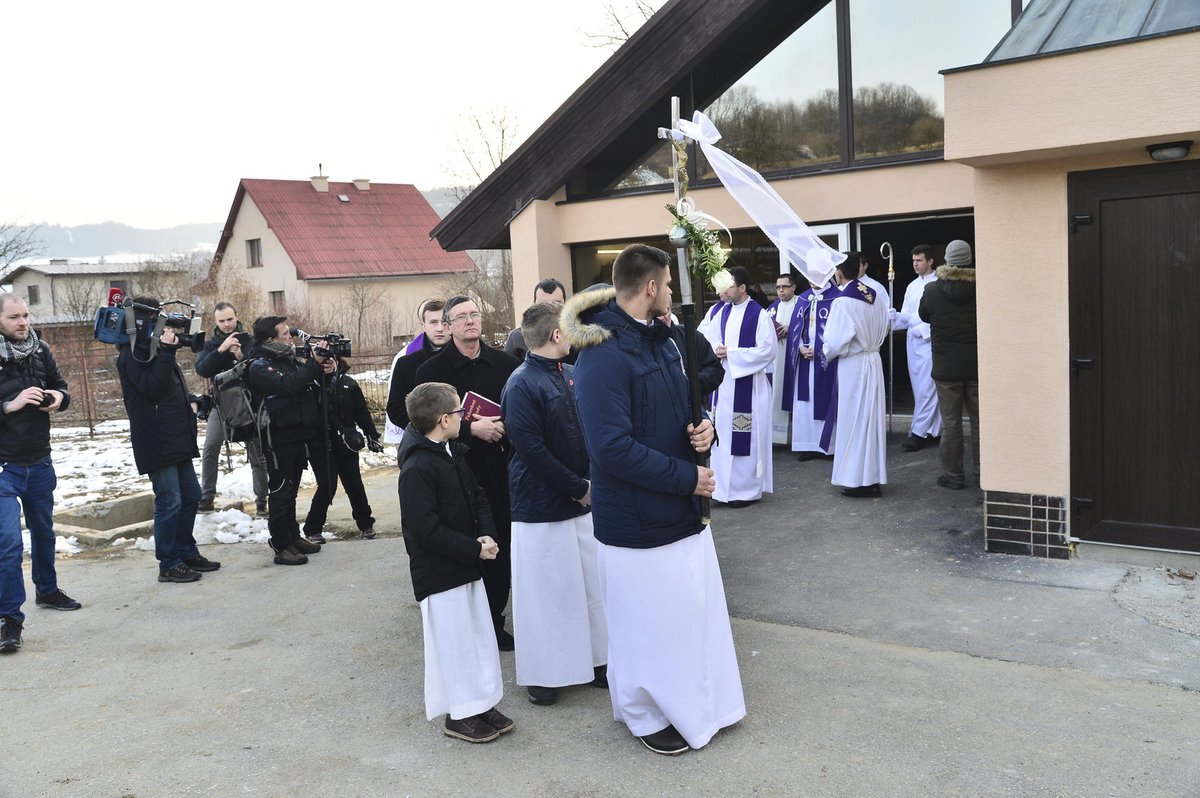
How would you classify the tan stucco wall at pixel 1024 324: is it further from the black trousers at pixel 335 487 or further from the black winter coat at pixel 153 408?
the black winter coat at pixel 153 408

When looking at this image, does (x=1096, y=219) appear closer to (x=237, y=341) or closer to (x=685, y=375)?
(x=685, y=375)

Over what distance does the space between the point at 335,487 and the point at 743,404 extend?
3541mm

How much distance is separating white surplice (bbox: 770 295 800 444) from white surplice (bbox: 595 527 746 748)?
21.4 feet

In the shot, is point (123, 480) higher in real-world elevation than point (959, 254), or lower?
lower

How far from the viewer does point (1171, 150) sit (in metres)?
5.74

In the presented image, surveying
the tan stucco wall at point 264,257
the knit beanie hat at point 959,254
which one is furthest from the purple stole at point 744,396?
the tan stucco wall at point 264,257

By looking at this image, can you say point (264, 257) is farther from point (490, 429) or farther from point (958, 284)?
point (490, 429)

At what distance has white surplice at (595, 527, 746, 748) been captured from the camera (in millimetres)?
4105

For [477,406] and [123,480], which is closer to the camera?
[477,406]

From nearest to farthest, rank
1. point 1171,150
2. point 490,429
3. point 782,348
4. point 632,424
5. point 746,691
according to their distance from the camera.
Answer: point 632,424 → point 746,691 → point 490,429 → point 1171,150 → point 782,348

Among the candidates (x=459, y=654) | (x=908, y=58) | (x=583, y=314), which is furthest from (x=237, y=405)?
(x=908, y=58)

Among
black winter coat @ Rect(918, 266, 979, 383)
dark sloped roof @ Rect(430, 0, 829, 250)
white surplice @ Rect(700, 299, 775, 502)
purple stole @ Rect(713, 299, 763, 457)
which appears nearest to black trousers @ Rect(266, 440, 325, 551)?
white surplice @ Rect(700, 299, 775, 502)

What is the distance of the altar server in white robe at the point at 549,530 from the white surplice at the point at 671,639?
577 millimetres

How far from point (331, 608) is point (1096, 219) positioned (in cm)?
544
